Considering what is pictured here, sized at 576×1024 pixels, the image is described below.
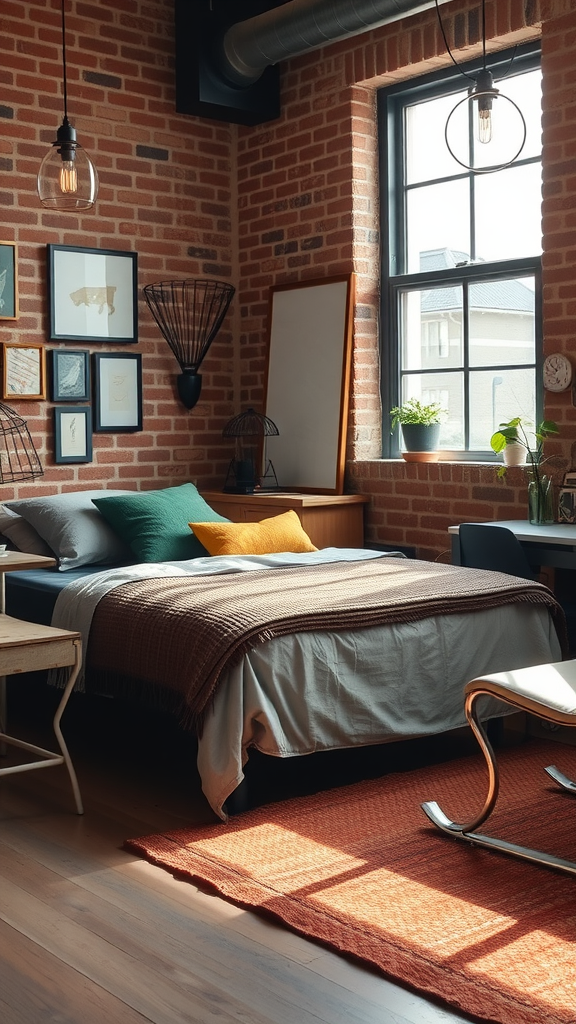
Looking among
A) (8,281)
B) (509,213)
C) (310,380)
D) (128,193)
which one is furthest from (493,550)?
(128,193)

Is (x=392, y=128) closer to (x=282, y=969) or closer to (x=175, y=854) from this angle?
(x=175, y=854)

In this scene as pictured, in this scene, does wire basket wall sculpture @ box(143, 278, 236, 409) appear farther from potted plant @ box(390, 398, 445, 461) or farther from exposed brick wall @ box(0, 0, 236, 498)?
potted plant @ box(390, 398, 445, 461)

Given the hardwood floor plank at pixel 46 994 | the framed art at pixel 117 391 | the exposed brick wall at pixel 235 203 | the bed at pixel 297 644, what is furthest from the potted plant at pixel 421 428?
the hardwood floor plank at pixel 46 994

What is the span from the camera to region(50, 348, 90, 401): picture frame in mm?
5355

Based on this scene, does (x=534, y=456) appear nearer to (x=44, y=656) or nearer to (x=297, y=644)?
(x=297, y=644)

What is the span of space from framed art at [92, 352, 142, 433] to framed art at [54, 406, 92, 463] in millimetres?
79

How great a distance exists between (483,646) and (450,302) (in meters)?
2.09

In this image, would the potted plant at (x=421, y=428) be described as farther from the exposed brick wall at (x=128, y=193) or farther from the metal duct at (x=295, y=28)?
the metal duct at (x=295, y=28)

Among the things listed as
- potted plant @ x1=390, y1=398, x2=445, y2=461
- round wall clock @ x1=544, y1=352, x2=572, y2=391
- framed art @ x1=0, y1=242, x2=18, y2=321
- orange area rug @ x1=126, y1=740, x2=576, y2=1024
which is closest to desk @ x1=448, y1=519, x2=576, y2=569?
round wall clock @ x1=544, y1=352, x2=572, y2=391

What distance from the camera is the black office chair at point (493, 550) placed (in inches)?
162

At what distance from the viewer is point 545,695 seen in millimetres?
2910

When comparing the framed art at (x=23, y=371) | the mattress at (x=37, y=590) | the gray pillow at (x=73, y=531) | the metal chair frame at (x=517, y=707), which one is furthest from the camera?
the framed art at (x=23, y=371)

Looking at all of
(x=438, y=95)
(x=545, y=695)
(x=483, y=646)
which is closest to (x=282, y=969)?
(x=545, y=695)

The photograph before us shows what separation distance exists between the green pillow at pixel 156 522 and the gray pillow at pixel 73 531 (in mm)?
53
